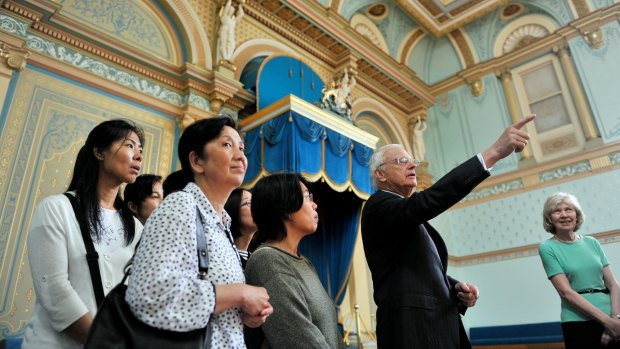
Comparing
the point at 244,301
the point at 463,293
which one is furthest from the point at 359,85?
the point at 244,301

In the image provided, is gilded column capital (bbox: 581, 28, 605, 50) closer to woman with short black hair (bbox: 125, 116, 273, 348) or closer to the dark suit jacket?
the dark suit jacket

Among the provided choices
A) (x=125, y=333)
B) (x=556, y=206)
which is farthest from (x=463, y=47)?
(x=125, y=333)

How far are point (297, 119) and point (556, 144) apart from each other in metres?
5.27

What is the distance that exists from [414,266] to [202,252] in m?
0.92

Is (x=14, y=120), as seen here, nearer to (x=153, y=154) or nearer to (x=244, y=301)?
(x=153, y=154)

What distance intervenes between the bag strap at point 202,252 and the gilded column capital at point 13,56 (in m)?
3.08

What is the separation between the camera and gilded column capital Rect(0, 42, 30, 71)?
3.13m

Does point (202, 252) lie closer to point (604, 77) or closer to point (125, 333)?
point (125, 333)

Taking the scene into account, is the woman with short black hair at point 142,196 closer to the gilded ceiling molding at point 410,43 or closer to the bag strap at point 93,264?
the bag strap at point 93,264

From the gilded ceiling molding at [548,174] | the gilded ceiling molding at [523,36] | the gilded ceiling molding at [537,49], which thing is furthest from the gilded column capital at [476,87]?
the gilded ceiling molding at [548,174]

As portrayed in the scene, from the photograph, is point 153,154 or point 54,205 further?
point 153,154

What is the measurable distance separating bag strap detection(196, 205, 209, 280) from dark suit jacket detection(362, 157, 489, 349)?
0.80 metres

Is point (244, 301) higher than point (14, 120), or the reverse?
point (14, 120)

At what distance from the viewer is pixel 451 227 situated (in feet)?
25.9
